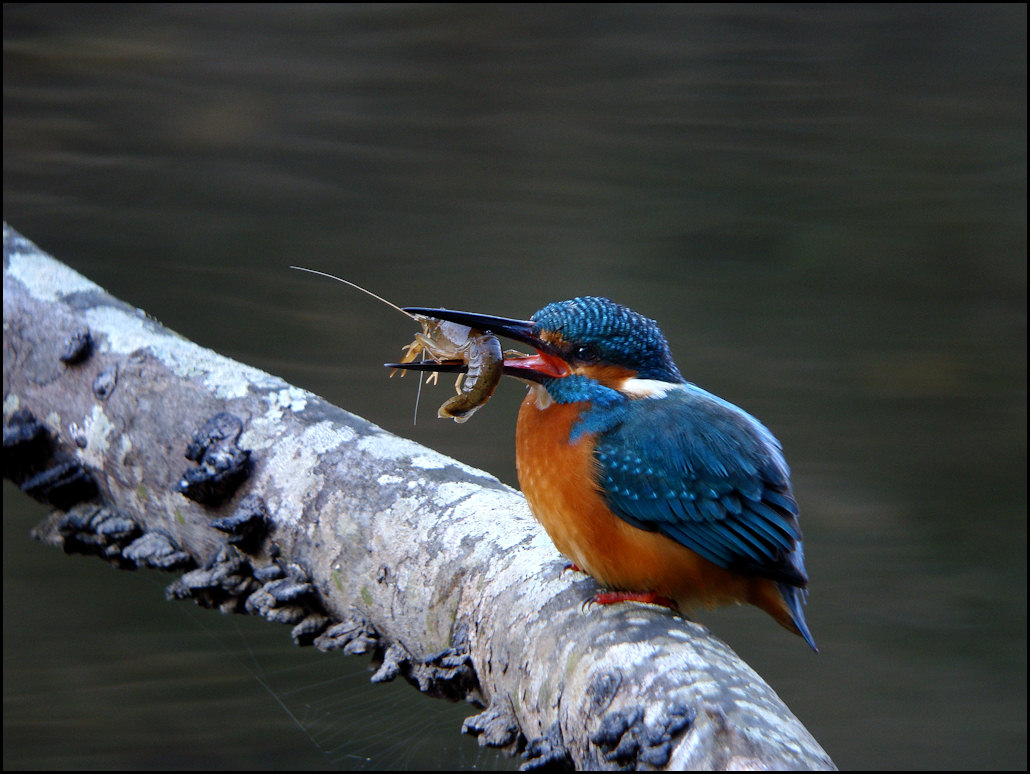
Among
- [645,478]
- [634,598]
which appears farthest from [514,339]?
[634,598]

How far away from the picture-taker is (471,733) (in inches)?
40.0

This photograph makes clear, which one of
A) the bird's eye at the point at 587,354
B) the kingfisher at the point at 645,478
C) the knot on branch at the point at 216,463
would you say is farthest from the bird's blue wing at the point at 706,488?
the knot on branch at the point at 216,463

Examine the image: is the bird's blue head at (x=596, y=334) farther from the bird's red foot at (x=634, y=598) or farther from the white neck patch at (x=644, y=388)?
the bird's red foot at (x=634, y=598)

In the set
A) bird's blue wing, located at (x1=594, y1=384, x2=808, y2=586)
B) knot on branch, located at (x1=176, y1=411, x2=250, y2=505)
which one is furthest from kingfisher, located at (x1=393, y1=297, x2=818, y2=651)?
knot on branch, located at (x1=176, y1=411, x2=250, y2=505)

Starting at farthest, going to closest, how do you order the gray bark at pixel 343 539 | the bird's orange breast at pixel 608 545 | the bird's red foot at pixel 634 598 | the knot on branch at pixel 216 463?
1. the knot on branch at pixel 216 463
2. the bird's orange breast at pixel 608 545
3. the bird's red foot at pixel 634 598
4. the gray bark at pixel 343 539

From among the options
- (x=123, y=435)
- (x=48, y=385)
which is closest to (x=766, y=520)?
(x=123, y=435)

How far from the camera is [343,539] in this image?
1214 millimetres

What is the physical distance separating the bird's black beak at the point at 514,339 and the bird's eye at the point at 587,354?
0.07 ft

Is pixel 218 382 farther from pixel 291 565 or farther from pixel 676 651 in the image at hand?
pixel 676 651

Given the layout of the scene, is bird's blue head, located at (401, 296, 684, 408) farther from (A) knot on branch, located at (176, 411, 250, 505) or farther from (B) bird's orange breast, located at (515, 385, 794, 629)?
(A) knot on branch, located at (176, 411, 250, 505)

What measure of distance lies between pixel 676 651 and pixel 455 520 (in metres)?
0.37

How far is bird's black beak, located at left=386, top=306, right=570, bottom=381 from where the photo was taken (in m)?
1.17

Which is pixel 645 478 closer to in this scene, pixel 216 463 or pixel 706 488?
pixel 706 488

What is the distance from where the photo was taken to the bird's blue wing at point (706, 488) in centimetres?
112
